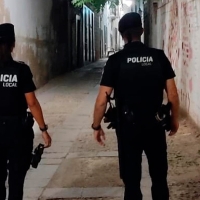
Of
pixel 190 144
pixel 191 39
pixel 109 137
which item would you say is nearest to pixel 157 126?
pixel 190 144

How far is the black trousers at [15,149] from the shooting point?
378 centimetres

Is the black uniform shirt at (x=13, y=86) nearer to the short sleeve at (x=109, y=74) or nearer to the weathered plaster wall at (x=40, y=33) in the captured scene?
the short sleeve at (x=109, y=74)

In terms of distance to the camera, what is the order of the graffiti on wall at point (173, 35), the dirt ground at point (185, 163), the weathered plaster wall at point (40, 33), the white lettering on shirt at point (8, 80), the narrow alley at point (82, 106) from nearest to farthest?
1. the white lettering on shirt at point (8, 80)
2. the dirt ground at point (185, 163)
3. the narrow alley at point (82, 106)
4. the graffiti on wall at point (173, 35)
5. the weathered plaster wall at point (40, 33)

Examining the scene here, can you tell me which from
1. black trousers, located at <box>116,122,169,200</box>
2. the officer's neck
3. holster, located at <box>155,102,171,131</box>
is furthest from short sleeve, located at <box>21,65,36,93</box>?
holster, located at <box>155,102,171,131</box>

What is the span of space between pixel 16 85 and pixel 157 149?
3.91ft

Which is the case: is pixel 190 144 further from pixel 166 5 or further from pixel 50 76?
pixel 50 76

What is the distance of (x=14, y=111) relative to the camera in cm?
378

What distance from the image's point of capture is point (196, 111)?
8.28 m

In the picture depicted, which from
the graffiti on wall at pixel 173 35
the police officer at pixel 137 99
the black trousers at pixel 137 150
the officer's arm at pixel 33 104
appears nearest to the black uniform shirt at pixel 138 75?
the police officer at pixel 137 99

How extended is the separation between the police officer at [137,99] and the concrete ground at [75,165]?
3.56ft

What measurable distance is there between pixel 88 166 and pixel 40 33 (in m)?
9.73

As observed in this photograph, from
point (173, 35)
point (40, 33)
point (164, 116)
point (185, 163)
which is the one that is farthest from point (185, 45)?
point (40, 33)

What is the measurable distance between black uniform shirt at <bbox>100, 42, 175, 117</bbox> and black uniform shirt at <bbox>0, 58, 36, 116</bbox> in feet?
1.98

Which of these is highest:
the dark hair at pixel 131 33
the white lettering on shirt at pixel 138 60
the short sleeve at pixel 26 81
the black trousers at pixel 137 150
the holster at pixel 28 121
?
the dark hair at pixel 131 33
